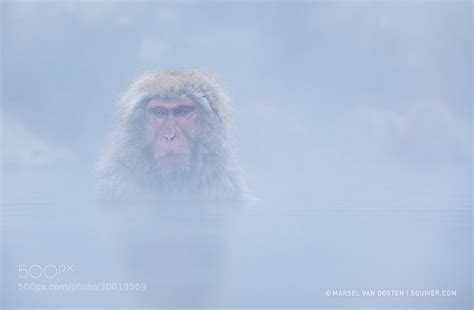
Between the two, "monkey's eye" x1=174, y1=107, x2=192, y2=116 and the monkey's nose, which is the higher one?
"monkey's eye" x1=174, y1=107, x2=192, y2=116

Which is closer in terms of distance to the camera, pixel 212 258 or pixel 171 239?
pixel 212 258

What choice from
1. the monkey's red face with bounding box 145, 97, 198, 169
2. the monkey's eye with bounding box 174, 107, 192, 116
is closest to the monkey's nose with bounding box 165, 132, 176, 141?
the monkey's red face with bounding box 145, 97, 198, 169

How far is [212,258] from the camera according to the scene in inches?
128

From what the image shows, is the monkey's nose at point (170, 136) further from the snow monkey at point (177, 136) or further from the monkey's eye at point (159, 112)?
the monkey's eye at point (159, 112)

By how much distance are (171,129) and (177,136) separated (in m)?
0.06

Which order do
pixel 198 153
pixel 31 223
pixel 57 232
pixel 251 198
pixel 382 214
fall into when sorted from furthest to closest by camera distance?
pixel 251 198, pixel 198 153, pixel 382 214, pixel 31 223, pixel 57 232

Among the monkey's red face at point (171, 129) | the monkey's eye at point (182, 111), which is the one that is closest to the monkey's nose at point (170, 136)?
the monkey's red face at point (171, 129)

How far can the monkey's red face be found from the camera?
15.5 feet

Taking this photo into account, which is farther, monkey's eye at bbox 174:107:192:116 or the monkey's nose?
monkey's eye at bbox 174:107:192:116

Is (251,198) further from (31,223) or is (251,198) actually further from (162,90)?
(31,223)

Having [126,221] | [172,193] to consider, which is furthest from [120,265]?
[172,193]

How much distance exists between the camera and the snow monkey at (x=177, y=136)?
16.2ft

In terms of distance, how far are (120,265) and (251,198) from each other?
2259mm

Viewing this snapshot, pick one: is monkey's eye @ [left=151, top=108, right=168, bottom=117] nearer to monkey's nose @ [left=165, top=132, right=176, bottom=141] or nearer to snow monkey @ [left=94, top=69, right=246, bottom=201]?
snow monkey @ [left=94, top=69, right=246, bottom=201]
